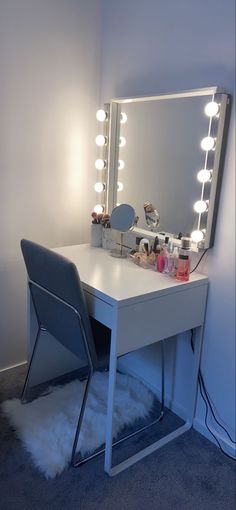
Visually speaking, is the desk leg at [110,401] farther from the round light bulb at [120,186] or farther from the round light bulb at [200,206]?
the round light bulb at [120,186]

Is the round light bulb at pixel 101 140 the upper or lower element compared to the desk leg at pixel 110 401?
upper

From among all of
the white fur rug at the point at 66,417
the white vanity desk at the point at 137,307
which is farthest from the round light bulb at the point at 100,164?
the white fur rug at the point at 66,417

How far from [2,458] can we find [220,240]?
116 cm

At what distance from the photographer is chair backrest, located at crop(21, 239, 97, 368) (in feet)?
4.21

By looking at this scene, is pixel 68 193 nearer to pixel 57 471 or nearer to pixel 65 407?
pixel 65 407

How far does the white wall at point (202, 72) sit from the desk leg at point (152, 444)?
3 centimetres

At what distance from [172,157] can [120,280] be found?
586 millimetres

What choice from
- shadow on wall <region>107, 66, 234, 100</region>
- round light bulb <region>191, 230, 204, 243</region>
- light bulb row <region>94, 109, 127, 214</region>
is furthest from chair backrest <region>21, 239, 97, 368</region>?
shadow on wall <region>107, 66, 234, 100</region>

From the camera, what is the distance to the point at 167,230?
1.67 meters

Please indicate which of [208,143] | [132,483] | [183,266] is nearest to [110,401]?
[132,483]

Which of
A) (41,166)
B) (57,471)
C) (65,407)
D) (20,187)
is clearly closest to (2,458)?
(57,471)

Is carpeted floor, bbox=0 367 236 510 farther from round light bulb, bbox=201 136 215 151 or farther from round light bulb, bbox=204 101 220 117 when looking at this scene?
round light bulb, bbox=204 101 220 117

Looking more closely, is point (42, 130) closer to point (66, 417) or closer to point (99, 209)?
point (99, 209)

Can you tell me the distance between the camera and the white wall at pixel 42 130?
5.55 feet
